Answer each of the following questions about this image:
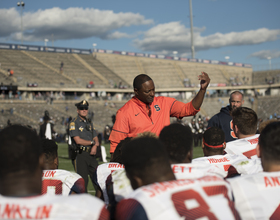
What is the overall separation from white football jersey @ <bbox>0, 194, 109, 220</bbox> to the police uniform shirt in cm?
465

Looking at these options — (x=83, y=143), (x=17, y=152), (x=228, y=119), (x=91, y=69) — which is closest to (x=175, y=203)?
(x=17, y=152)

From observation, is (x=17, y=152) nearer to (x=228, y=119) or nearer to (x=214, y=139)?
(x=214, y=139)

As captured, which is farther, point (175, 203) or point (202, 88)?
point (202, 88)

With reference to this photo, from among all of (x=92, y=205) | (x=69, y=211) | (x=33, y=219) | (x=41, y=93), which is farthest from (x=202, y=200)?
(x=41, y=93)

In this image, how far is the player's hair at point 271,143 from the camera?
2293 millimetres

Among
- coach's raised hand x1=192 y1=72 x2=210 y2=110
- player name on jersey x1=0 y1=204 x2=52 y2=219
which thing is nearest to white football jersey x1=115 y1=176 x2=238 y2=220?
player name on jersey x1=0 y1=204 x2=52 y2=219

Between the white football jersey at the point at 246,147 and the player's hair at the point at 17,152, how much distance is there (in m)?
2.43

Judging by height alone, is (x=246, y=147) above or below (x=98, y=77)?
below

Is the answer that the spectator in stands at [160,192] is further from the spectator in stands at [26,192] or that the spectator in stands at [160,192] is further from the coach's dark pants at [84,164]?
the coach's dark pants at [84,164]

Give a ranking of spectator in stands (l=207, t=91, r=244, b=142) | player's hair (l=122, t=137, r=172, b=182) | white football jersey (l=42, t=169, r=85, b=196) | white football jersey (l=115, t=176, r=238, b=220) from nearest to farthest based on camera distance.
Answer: white football jersey (l=115, t=176, r=238, b=220) < player's hair (l=122, t=137, r=172, b=182) < white football jersey (l=42, t=169, r=85, b=196) < spectator in stands (l=207, t=91, r=244, b=142)

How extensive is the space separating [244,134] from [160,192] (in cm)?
213

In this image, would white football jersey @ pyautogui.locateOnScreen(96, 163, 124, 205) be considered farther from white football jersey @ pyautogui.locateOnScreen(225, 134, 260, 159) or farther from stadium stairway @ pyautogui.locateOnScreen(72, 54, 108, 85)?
stadium stairway @ pyautogui.locateOnScreen(72, 54, 108, 85)

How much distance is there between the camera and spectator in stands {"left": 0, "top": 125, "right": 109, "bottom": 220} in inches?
69.9

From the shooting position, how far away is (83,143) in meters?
6.37
